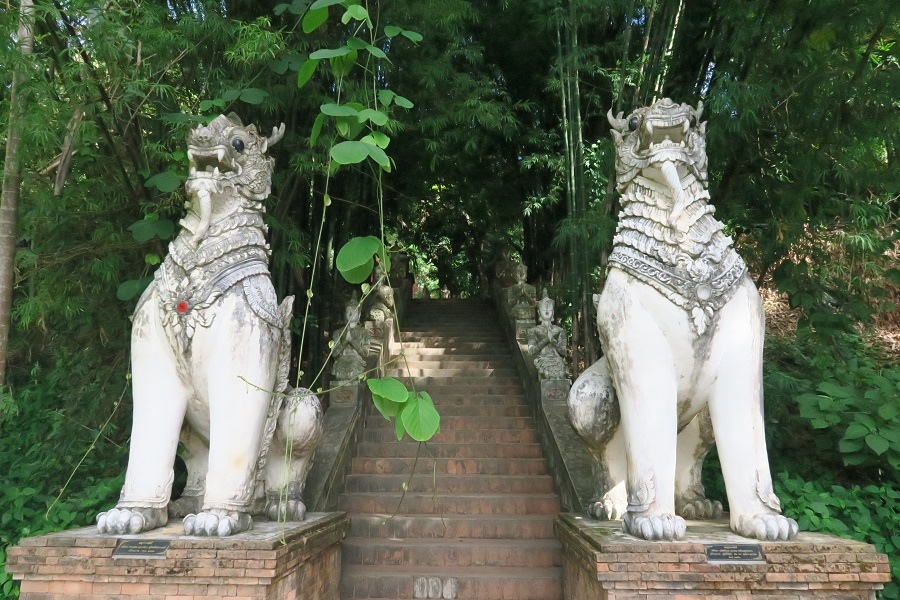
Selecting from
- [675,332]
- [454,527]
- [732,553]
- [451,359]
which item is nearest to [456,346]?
[451,359]

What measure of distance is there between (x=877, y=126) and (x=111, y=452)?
5652mm

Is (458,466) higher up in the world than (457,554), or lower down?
higher up

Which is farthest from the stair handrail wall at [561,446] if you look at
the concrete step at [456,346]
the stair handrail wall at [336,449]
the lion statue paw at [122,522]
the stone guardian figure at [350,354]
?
the lion statue paw at [122,522]

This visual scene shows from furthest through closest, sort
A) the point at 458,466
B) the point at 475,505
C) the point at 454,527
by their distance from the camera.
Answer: the point at 458,466 → the point at 475,505 → the point at 454,527

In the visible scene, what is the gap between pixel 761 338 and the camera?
2.97m

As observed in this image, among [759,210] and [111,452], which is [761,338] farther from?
[111,452]

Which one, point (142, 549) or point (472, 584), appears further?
point (472, 584)

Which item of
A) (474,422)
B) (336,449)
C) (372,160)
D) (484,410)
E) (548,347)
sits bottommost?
(336,449)

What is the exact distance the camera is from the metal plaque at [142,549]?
8.68 ft

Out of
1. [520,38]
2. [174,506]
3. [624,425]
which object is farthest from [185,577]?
[520,38]

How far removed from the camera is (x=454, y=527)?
4.42 metres

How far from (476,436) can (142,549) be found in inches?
130

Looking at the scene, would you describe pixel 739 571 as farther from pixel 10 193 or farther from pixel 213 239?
pixel 10 193

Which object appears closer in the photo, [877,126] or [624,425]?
[624,425]
